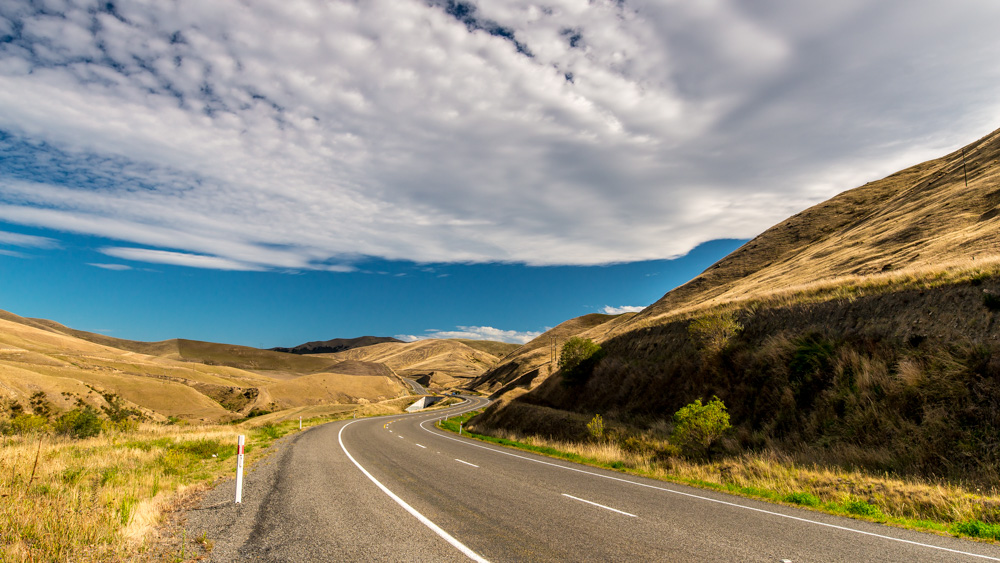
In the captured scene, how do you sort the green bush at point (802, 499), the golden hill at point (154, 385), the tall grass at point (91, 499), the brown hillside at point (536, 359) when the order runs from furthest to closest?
the brown hillside at point (536, 359) < the golden hill at point (154, 385) < the green bush at point (802, 499) < the tall grass at point (91, 499)

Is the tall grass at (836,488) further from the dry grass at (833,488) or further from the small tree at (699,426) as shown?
the small tree at (699,426)

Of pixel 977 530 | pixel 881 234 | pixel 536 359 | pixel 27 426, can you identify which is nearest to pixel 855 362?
pixel 977 530

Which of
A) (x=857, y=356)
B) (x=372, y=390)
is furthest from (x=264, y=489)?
(x=372, y=390)

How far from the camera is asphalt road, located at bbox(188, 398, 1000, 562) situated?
570 cm

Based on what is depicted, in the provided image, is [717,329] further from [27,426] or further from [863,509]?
[27,426]

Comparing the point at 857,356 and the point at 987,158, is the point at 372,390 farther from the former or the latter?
the point at 987,158

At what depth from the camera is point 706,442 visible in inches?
661

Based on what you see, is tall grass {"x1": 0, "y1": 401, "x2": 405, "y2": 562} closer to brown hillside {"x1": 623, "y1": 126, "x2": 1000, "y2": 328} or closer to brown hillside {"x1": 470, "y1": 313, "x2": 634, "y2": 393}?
brown hillside {"x1": 623, "y1": 126, "x2": 1000, "y2": 328}

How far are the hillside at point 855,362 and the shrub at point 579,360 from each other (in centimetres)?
44

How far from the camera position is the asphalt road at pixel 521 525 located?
224 inches

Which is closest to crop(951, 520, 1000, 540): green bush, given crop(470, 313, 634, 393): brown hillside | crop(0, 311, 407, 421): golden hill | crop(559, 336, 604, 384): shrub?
crop(559, 336, 604, 384): shrub

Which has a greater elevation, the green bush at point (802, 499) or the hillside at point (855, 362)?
the hillside at point (855, 362)

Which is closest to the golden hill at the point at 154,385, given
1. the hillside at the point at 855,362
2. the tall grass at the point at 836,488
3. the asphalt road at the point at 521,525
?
the hillside at the point at 855,362

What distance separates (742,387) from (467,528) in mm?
18624
